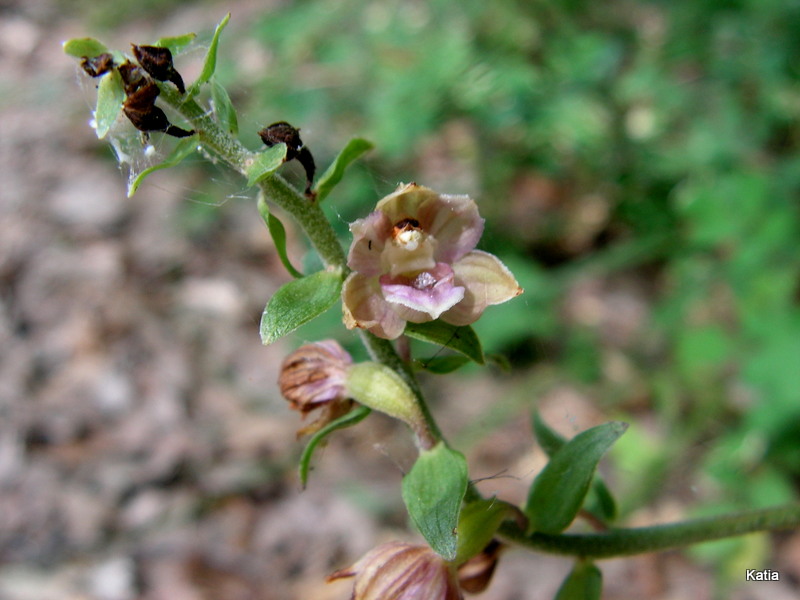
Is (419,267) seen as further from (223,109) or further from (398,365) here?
(223,109)

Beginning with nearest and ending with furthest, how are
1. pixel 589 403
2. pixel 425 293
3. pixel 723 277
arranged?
pixel 425 293 → pixel 723 277 → pixel 589 403

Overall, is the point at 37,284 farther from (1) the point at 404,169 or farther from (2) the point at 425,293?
(2) the point at 425,293

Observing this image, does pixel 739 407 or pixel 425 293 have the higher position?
pixel 425 293

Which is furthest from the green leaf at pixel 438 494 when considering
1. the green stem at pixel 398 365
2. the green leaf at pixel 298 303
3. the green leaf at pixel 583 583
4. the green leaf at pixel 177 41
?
the green leaf at pixel 177 41

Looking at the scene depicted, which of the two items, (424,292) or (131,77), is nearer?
(131,77)

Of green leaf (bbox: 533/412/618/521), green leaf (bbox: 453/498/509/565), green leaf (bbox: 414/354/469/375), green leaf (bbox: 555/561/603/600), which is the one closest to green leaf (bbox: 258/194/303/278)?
green leaf (bbox: 414/354/469/375)

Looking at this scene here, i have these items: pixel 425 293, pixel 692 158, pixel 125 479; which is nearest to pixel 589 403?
pixel 692 158

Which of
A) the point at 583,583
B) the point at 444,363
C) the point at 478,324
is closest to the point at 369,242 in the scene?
the point at 444,363
